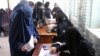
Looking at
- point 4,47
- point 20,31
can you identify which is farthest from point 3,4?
point 20,31

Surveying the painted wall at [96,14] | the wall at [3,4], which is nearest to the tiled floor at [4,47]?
the wall at [3,4]

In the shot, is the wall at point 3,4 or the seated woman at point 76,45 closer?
the seated woman at point 76,45

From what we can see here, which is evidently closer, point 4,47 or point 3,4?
point 4,47

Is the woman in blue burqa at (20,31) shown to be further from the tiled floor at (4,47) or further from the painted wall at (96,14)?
the tiled floor at (4,47)

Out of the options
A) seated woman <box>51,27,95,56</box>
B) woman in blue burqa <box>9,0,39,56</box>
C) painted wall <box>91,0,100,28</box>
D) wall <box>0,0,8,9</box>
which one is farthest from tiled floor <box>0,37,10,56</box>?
painted wall <box>91,0,100,28</box>

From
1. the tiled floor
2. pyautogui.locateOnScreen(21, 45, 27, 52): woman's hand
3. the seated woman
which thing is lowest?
the tiled floor

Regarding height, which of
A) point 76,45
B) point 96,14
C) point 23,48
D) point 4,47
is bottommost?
point 4,47

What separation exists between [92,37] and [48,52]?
59 cm

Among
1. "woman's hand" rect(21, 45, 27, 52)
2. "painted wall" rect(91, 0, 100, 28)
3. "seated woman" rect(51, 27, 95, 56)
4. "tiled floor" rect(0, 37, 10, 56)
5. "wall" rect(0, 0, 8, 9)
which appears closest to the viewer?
"seated woman" rect(51, 27, 95, 56)

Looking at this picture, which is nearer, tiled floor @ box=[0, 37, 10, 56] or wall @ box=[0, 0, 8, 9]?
tiled floor @ box=[0, 37, 10, 56]

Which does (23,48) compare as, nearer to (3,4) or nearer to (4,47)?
(4,47)

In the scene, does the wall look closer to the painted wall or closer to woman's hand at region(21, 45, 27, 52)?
woman's hand at region(21, 45, 27, 52)

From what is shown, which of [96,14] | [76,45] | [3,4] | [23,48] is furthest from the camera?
[3,4]

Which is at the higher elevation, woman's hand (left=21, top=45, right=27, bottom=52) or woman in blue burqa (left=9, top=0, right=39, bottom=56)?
woman in blue burqa (left=9, top=0, right=39, bottom=56)
